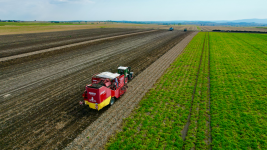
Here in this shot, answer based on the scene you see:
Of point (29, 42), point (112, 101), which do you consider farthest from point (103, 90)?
point (29, 42)

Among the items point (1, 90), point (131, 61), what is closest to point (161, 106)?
point (131, 61)

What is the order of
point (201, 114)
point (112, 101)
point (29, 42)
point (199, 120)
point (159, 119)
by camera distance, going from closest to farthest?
1. point (199, 120)
2. point (159, 119)
3. point (201, 114)
4. point (112, 101)
5. point (29, 42)

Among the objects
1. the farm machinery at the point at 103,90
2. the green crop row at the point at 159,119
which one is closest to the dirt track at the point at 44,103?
the farm machinery at the point at 103,90

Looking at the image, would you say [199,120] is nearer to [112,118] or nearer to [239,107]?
[239,107]

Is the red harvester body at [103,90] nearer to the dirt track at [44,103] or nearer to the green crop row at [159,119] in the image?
the dirt track at [44,103]

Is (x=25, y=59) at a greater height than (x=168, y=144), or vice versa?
(x=25, y=59)

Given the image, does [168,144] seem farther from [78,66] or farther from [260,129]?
[78,66]
